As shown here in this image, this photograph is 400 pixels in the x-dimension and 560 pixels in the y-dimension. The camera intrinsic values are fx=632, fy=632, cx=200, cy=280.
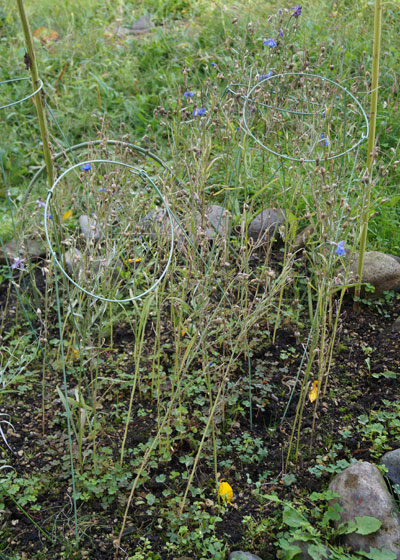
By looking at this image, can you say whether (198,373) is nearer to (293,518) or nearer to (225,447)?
(225,447)

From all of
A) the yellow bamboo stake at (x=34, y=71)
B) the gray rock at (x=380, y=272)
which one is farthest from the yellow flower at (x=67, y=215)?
the gray rock at (x=380, y=272)

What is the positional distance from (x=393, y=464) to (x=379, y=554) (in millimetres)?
383

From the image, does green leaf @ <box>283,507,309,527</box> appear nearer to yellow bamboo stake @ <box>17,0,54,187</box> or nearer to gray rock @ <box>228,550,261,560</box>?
gray rock @ <box>228,550,261,560</box>

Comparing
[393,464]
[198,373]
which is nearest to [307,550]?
[393,464]

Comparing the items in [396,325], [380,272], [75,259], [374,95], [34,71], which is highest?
[34,71]

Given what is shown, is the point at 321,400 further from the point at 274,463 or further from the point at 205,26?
the point at 205,26

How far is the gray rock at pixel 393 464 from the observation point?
2264 mm

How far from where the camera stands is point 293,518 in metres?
2.12

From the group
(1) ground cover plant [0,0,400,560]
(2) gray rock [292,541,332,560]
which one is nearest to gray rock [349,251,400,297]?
(1) ground cover plant [0,0,400,560]

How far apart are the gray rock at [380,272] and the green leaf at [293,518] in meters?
1.33

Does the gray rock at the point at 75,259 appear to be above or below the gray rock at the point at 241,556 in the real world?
above

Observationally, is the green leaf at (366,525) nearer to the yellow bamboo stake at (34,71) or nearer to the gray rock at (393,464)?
the gray rock at (393,464)

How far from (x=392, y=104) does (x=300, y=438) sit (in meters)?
2.66

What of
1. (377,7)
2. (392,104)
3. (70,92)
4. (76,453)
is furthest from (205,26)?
(76,453)
